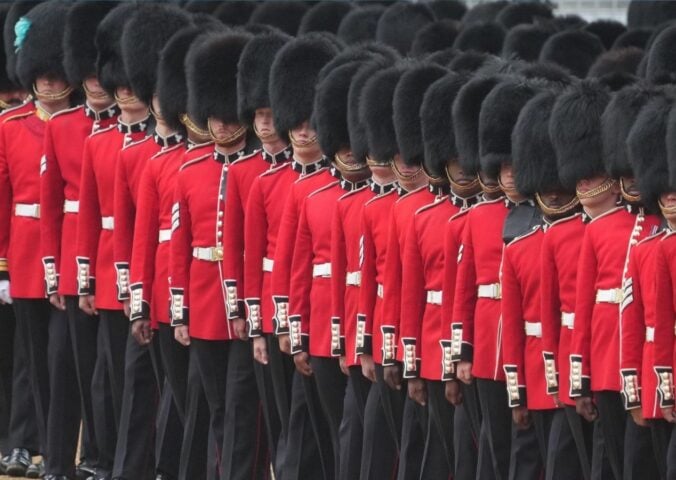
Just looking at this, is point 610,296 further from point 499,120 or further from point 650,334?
point 499,120

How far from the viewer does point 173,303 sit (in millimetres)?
9188

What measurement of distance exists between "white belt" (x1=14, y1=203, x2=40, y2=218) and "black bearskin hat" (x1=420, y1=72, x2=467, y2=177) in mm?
2455

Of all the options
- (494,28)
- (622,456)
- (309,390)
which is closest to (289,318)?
(309,390)

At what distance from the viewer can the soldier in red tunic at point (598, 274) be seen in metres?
7.49

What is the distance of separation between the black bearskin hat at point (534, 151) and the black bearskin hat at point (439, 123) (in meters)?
0.46

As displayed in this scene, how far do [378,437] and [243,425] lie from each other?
681 mm

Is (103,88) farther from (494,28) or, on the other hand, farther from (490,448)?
(494,28)

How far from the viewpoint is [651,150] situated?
7.31 m

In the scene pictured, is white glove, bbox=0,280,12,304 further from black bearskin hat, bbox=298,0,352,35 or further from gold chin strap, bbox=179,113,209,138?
black bearskin hat, bbox=298,0,352,35

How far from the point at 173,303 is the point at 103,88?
1.27m

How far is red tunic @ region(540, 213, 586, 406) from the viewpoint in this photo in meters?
7.70

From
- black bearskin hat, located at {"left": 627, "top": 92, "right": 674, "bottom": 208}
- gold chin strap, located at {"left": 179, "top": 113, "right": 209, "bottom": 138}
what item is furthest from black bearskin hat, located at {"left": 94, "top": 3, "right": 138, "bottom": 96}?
black bearskin hat, located at {"left": 627, "top": 92, "right": 674, "bottom": 208}

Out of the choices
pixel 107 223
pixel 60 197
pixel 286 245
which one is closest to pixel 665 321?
pixel 286 245

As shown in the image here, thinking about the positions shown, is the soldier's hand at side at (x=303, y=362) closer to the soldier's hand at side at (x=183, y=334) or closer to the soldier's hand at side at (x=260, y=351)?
the soldier's hand at side at (x=260, y=351)
